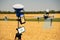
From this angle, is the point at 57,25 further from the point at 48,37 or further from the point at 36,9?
the point at 36,9

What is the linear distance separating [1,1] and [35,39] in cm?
244

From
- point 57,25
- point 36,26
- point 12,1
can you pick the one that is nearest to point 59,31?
point 57,25

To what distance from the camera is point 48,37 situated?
113 inches

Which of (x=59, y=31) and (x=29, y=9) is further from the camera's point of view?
(x=29, y=9)

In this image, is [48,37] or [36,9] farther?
[36,9]

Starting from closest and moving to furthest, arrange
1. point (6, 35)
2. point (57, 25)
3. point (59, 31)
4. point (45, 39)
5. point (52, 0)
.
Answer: point (45, 39) < point (6, 35) < point (59, 31) < point (57, 25) < point (52, 0)

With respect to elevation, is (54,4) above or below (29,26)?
above

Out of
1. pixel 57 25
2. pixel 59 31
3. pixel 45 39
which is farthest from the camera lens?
pixel 57 25

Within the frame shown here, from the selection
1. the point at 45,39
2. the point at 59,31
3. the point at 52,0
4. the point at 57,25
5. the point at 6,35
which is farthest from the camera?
the point at 52,0

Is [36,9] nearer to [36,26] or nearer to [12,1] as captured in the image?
[12,1]

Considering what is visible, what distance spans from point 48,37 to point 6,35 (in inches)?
32.9

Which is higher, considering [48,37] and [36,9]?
[36,9]

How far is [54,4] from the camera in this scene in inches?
187

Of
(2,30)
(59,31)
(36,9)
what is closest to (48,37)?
(59,31)
